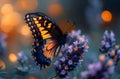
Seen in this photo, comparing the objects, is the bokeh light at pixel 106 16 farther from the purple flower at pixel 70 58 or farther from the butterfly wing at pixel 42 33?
the purple flower at pixel 70 58

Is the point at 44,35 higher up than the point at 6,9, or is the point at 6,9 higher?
the point at 44,35

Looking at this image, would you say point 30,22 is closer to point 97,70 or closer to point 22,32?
point 97,70

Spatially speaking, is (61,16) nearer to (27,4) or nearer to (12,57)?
(27,4)

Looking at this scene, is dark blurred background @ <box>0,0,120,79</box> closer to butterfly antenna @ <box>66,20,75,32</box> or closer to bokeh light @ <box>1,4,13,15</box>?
bokeh light @ <box>1,4,13,15</box>

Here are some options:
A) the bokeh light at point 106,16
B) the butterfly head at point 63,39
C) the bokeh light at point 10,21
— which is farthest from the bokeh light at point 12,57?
the bokeh light at point 106,16

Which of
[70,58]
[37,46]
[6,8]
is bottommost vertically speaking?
[6,8]

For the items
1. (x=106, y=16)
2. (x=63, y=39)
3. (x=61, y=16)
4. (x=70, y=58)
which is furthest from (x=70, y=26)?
(x=61, y=16)

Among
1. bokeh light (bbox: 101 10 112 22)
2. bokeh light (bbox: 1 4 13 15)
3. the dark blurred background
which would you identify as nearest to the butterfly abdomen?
the dark blurred background
